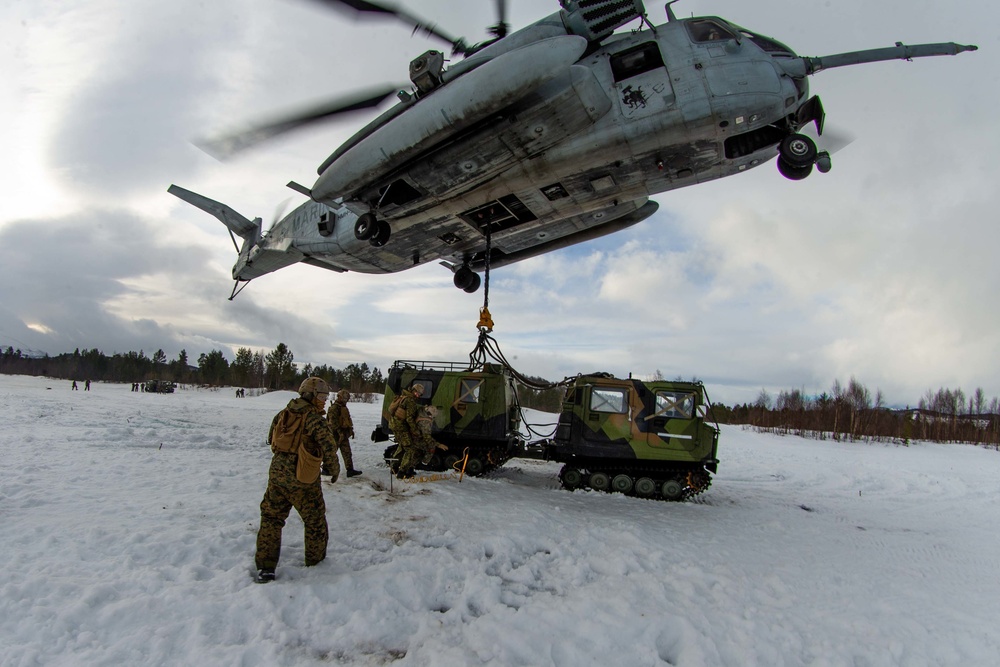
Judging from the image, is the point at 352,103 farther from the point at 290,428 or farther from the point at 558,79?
the point at 290,428

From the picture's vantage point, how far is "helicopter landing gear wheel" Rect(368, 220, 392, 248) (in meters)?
10.1

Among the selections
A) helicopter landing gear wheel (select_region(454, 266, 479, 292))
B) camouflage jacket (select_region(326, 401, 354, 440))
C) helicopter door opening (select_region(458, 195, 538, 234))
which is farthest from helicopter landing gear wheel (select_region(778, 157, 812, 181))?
camouflage jacket (select_region(326, 401, 354, 440))

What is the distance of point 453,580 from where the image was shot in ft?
14.3

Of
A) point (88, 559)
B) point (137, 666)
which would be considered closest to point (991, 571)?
point (137, 666)

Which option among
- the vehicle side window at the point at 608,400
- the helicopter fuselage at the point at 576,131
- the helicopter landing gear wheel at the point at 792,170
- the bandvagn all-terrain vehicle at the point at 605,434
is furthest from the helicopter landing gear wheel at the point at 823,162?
the vehicle side window at the point at 608,400

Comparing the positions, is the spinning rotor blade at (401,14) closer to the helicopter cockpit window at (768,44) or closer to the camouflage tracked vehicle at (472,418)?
the helicopter cockpit window at (768,44)

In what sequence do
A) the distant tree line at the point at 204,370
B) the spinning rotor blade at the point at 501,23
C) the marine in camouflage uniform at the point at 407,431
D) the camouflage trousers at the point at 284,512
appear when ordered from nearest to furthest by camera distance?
the camouflage trousers at the point at 284,512 < the spinning rotor blade at the point at 501,23 < the marine in camouflage uniform at the point at 407,431 < the distant tree line at the point at 204,370

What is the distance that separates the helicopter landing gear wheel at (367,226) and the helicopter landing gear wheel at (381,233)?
56mm

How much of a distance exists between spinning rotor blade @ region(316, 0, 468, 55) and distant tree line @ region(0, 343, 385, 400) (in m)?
45.8

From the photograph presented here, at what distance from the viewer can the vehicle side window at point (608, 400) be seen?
29.8 ft

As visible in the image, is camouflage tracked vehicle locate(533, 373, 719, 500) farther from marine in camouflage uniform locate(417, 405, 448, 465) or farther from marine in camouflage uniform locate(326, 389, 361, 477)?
marine in camouflage uniform locate(326, 389, 361, 477)

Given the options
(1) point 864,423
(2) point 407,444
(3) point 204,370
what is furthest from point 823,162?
(3) point 204,370

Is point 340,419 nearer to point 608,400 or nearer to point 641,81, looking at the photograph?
point 608,400

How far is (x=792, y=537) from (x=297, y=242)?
12303 mm
